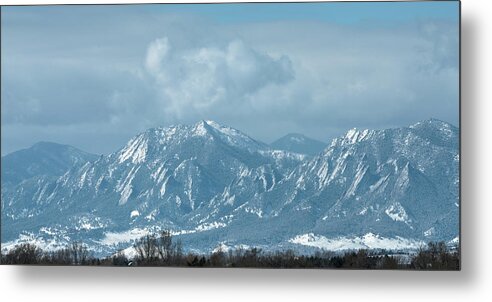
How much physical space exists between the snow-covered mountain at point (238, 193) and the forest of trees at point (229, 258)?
0.22 feet

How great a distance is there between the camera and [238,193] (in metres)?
7.54

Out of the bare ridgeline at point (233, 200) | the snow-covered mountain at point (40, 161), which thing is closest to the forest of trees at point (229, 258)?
the bare ridgeline at point (233, 200)

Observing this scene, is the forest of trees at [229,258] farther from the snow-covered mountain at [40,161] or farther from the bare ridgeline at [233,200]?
the snow-covered mountain at [40,161]

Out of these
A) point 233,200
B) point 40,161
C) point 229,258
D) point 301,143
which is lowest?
point 229,258

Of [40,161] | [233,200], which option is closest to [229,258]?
[233,200]

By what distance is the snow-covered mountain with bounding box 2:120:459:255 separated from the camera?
733 cm

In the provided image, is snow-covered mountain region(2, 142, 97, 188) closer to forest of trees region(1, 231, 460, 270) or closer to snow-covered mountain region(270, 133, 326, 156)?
forest of trees region(1, 231, 460, 270)

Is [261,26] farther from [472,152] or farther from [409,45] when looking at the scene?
[472,152]

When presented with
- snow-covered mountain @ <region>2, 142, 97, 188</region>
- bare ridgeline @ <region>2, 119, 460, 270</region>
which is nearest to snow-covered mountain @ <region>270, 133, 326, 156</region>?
bare ridgeline @ <region>2, 119, 460, 270</region>

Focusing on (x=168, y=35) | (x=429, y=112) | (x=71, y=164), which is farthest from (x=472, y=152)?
(x=71, y=164)

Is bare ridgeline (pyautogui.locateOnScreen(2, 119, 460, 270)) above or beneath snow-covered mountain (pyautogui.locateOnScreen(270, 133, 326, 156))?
beneath

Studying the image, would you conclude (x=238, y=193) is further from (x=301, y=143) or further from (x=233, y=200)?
(x=301, y=143)

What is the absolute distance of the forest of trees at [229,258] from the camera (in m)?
7.19

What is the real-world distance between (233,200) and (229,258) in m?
0.39
